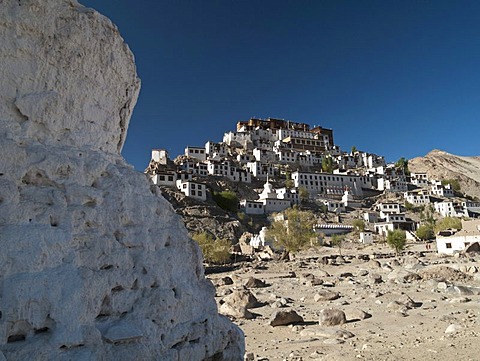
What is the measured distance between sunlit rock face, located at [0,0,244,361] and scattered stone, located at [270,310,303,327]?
7.24 metres

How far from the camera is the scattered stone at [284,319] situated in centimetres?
1334

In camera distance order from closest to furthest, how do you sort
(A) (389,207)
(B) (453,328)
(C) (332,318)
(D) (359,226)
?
(B) (453,328), (C) (332,318), (D) (359,226), (A) (389,207)

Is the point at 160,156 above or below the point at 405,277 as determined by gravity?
above

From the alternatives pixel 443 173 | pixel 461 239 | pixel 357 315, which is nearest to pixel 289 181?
pixel 461 239

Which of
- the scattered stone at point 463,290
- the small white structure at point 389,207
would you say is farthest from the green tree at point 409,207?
the scattered stone at point 463,290

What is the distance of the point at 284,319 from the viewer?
1344 cm

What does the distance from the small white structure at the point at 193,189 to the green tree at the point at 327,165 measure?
45.9 metres

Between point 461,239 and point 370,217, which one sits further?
point 370,217

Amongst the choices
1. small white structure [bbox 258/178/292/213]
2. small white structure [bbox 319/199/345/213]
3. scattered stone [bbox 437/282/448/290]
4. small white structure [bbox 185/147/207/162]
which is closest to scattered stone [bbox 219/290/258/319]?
scattered stone [bbox 437/282/448/290]

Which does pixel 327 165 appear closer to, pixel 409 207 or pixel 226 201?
pixel 409 207

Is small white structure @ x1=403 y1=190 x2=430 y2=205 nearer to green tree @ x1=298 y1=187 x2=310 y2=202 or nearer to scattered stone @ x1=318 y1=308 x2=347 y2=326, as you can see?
green tree @ x1=298 y1=187 x2=310 y2=202

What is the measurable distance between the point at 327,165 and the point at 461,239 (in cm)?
7022

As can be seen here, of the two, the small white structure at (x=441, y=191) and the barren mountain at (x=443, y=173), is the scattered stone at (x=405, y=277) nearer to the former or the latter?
the small white structure at (x=441, y=191)

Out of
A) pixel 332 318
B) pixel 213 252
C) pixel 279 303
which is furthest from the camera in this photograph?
pixel 213 252
